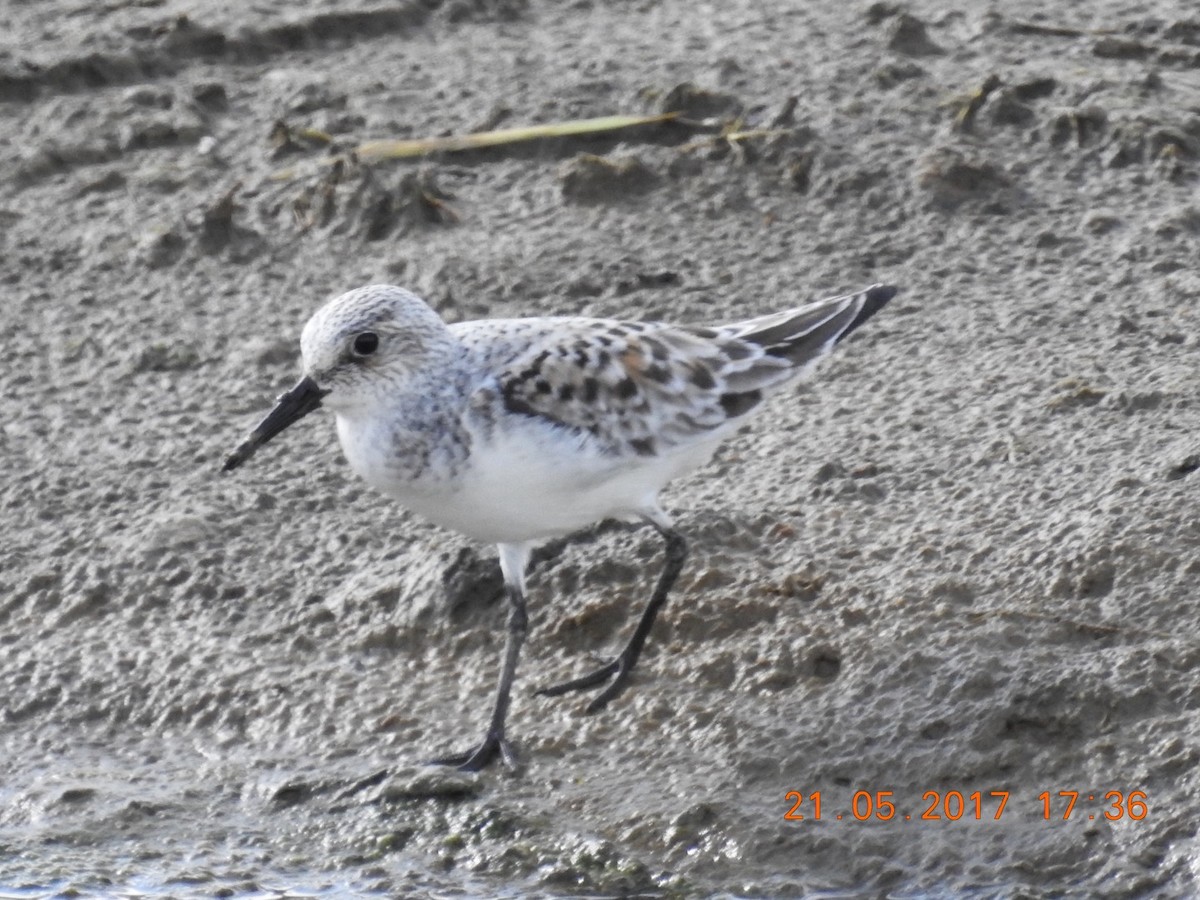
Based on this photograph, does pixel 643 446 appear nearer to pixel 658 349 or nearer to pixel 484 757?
pixel 658 349

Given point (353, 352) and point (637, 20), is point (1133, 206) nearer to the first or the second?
point (637, 20)

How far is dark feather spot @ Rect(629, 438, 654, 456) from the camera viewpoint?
5.04 metres

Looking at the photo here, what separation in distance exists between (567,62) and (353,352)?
335 cm

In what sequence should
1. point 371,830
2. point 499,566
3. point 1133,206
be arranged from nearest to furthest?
point 371,830 → point 499,566 → point 1133,206

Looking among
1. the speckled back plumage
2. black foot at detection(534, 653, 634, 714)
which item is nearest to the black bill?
the speckled back plumage

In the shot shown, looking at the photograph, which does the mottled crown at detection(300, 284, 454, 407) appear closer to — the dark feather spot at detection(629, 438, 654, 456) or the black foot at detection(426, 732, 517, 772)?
the dark feather spot at detection(629, 438, 654, 456)

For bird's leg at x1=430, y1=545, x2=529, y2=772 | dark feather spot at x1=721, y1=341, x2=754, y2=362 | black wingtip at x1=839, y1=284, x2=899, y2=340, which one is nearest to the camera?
bird's leg at x1=430, y1=545, x2=529, y2=772

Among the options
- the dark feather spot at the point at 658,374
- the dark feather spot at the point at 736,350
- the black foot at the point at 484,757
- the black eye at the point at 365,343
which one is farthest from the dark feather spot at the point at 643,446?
the black foot at the point at 484,757

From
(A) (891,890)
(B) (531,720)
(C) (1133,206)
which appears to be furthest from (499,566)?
(C) (1133,206)

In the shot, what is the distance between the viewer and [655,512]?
16.9 feet

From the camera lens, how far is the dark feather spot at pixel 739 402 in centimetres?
528

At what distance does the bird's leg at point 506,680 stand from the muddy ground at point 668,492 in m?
0.09

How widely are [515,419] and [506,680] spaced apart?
2.17 ft
